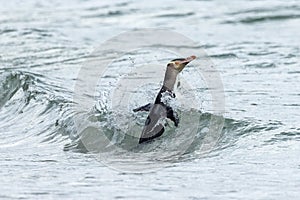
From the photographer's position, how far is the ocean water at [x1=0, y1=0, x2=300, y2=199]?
9.34 meters

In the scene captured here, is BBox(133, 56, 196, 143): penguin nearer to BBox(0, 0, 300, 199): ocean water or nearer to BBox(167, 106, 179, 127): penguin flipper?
BBox(167, 106, 179, 127): penguin flipper

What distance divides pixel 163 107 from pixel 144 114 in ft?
2.97

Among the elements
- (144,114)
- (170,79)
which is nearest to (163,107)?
(170,79)

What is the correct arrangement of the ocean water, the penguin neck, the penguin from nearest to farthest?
the ocean water → the penguin → the penguin neck

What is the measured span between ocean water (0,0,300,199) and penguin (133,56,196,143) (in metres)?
0.22

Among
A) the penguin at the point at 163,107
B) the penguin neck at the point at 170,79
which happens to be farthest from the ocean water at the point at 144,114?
the penguin neck at the point at 170,79

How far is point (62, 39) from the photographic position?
21.0 m

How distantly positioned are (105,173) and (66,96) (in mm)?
4957

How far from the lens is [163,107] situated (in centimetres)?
1048

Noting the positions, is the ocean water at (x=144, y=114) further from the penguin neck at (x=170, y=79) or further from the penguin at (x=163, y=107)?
the penguin neck at (x=170, y=79)

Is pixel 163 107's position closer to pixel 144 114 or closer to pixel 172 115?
pixel 172 115

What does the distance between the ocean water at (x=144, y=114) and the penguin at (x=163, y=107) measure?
0.72ft

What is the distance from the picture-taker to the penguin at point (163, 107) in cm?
1051

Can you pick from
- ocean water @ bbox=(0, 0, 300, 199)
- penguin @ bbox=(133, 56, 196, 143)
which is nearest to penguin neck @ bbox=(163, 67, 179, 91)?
penguin @ bbox=(133, 56, 196, 143)
